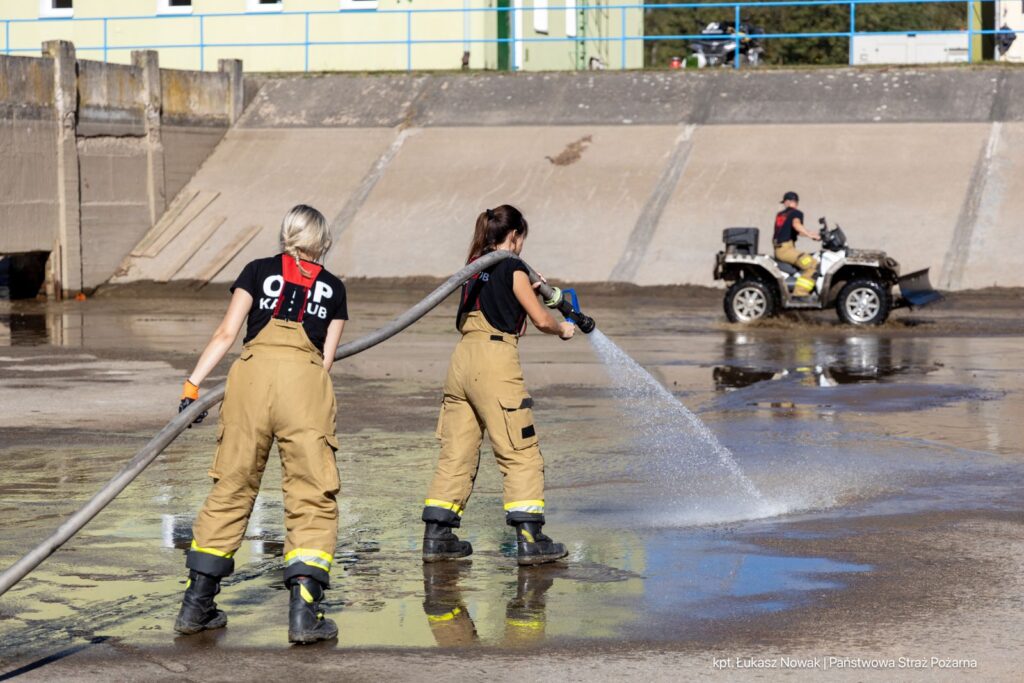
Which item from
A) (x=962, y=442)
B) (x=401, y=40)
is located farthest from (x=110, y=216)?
(x=962, y=442)

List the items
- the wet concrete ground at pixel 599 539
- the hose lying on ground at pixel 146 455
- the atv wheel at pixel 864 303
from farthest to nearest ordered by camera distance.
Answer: the atv wheel at pixel 864 303 → the hose lying on ground at pixel 146 455 → the wet concrete ground at pixel 599 539

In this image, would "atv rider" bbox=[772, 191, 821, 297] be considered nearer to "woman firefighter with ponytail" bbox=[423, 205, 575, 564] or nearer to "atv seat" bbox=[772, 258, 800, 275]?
"atv seat" bbox=[772, 258, 800, 275]

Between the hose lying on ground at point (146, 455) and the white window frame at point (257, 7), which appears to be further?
the white window frame at point (257, 7)

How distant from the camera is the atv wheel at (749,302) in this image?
2150 centimetres

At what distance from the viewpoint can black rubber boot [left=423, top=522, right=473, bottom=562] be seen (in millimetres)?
7695

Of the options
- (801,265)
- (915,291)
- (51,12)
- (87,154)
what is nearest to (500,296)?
(801,265)

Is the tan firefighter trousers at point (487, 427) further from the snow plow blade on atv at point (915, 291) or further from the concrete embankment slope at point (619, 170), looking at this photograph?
the concrete embankment slope at point (619, 170)

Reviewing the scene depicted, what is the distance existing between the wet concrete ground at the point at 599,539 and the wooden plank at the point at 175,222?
14.3 m

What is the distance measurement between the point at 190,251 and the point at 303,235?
79.8ft

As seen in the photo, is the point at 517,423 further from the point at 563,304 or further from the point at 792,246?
the point at 792,246

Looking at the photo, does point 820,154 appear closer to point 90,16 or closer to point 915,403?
point 915,403

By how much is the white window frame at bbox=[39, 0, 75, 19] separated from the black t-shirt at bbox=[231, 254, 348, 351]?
1421 inches

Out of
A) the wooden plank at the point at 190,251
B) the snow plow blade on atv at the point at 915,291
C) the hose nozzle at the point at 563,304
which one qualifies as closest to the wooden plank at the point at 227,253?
the wooden plank at the point at 190,251

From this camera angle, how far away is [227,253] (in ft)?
97.8
